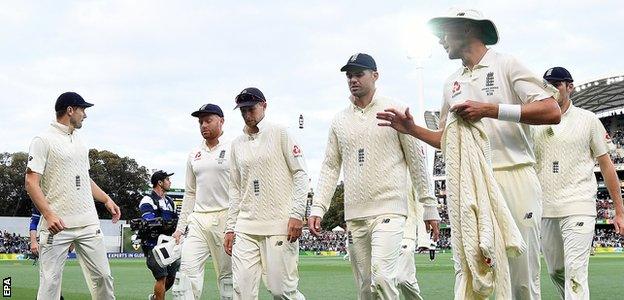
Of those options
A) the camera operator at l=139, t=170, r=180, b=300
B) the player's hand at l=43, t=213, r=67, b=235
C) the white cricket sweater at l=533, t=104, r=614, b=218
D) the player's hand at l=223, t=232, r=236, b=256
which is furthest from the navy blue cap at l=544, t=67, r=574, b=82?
the camera operator at l=139, t=170, r=180, b=300

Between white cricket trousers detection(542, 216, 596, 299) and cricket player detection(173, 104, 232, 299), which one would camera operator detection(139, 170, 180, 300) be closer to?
cricket player detection(173, 104, 232, 299)

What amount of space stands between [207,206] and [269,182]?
2244 millimetres

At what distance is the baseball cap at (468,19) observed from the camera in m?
5.01

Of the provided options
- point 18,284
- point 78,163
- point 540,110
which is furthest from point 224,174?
point 18,284

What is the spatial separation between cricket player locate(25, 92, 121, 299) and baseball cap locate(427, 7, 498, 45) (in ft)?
16.9

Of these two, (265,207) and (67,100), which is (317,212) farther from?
(67,100)

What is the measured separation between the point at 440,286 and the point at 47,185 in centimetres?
1002

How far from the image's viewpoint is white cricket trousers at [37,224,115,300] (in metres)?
8.80

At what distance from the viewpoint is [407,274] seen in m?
8.52

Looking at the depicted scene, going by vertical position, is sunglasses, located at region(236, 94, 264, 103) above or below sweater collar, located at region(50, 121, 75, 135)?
above

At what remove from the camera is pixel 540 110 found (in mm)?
4859

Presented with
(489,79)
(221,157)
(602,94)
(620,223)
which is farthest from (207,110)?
(602,94)

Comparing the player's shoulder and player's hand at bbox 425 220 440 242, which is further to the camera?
player's hand at bbox 425 220 440 242

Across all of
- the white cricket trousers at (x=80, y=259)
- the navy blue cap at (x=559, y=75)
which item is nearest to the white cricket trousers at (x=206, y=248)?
the white cricket trousers at (x=80, y=259)
